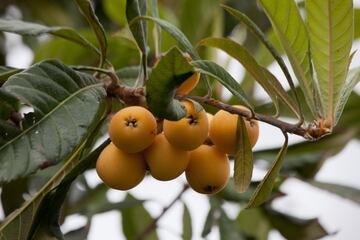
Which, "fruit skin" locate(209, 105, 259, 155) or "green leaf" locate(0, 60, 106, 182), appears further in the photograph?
"fruit skin" locate(209, 105, 259, 155)

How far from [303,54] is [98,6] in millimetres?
1327

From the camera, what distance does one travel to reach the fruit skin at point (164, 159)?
88cm

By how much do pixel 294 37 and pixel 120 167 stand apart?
30cm

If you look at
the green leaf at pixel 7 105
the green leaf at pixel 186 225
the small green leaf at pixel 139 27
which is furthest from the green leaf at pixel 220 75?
the green leaf at pixel 186 225

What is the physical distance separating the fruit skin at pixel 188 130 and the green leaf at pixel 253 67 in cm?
11

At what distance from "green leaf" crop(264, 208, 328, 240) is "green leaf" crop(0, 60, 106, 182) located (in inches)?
21.8

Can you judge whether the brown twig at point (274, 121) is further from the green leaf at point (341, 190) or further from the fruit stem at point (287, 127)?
the green leaf at point (341, 190)

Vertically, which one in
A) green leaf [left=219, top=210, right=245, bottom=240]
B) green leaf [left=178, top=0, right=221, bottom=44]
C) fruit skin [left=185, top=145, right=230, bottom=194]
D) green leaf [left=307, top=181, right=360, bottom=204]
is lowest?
green leaf [left=219, top=210, right=245, bottom=240]

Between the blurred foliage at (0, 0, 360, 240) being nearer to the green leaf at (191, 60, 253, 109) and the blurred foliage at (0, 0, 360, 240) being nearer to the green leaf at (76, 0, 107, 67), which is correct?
the green leaf at (76, 0, 107, 67)

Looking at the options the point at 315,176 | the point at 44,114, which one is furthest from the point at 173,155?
the point at 315,176

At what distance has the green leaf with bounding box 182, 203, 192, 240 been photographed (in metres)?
1.71

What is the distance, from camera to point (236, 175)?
0.96 metres

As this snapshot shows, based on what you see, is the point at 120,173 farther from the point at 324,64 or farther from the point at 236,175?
the point at 324,64

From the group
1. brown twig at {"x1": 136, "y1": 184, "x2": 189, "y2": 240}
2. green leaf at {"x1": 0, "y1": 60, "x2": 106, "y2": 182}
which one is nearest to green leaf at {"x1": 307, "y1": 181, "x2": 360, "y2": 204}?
brown twig at {"x1": 136, "y1": 184, "x2": 189, "y2": 240}
